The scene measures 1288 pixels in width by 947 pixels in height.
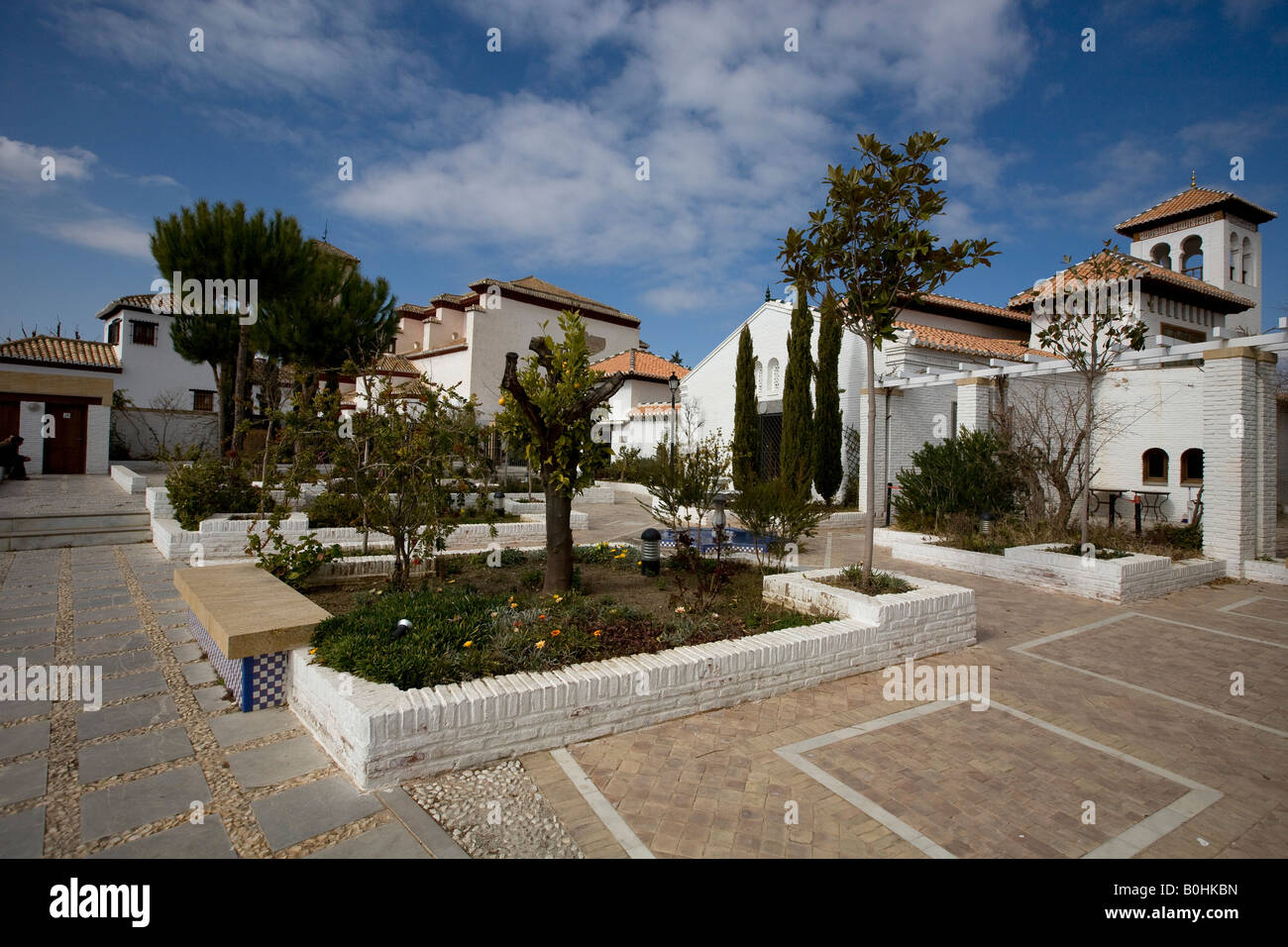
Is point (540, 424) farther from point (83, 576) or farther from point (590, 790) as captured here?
point (83, 576)

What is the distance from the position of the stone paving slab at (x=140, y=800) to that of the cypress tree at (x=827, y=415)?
15.1 m

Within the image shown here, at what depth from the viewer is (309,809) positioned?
3125mm

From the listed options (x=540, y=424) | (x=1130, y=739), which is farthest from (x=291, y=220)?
(x=1130, y=739)

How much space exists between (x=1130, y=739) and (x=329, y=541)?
966cm

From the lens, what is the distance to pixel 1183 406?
14.8 meters

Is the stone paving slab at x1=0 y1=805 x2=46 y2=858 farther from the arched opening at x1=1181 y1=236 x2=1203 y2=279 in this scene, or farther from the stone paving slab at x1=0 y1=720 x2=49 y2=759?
the arched opening at x1=1181 y1=236 x2=1203 y2=279

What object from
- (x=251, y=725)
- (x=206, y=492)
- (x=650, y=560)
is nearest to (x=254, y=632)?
(x=251, y=725)

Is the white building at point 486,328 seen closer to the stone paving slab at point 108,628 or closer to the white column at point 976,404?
the white column at point 976,404

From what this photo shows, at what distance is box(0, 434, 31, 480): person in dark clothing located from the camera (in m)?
17.4

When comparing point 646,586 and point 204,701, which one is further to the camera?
point 646,586

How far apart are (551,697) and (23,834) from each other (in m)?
2.37

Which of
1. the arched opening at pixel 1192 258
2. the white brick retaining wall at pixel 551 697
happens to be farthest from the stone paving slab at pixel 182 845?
the arched opening at pixel 1192 258

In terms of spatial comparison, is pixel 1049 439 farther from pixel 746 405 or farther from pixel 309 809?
pixel 309 809

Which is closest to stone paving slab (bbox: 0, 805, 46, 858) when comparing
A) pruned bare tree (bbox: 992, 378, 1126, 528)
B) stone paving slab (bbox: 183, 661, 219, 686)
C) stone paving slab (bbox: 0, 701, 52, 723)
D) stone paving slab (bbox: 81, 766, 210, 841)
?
stone paving slab (bbox: 81, 766, 210, 841)
